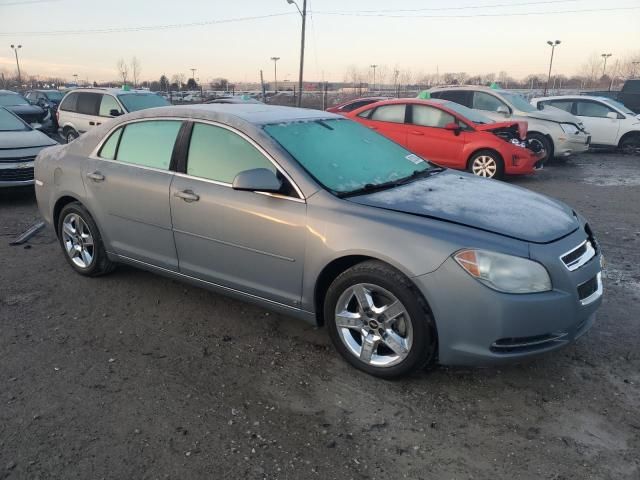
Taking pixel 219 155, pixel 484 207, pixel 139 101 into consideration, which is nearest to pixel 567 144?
pixel 139 101

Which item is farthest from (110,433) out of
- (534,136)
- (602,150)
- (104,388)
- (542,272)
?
(602,150)

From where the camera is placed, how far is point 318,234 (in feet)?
10.6

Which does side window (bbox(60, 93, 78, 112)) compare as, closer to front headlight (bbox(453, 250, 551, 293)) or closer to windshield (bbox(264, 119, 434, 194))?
windshield (bbox(264, 119, 434, 194))

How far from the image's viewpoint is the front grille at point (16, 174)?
304 inches

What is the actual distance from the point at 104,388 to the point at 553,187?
879 centimetres

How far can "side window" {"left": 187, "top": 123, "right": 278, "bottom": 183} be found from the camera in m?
3.63

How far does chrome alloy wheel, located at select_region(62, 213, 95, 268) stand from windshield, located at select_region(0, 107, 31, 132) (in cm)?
483

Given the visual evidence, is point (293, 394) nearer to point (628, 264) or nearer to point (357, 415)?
point (357, 415)

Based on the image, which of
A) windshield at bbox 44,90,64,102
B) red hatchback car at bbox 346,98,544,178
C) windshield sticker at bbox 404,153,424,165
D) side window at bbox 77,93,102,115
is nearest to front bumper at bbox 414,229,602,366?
windshield sticker at bbox 404,153,424,165

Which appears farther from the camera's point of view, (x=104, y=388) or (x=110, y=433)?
(x=104, y=388)

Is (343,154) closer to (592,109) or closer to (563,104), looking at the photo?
(563,104)

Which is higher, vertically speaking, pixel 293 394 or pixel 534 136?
pixel 534 136

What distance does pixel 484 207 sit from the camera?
130 inches

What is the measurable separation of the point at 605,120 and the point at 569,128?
272cm
